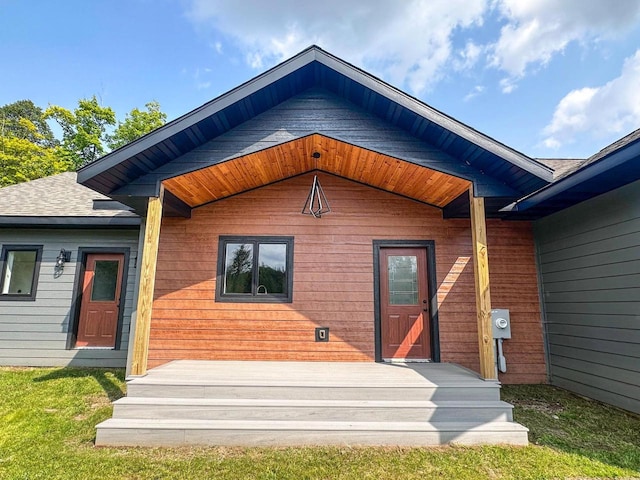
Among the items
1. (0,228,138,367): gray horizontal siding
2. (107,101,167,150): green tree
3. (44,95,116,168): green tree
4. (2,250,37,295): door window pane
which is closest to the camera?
(0,228,138,367): gray horizontal siding

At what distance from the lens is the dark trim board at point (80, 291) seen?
17.4 ft

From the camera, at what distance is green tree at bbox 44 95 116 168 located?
59.1 ft

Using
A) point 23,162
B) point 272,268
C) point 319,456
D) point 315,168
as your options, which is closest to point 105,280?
point 272,268

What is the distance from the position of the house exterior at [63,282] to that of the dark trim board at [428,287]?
4.11 metres

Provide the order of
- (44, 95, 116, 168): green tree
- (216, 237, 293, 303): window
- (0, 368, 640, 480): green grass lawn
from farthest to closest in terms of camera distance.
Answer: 1. (44, 95, 116, 168): green tree
2. (216, 237, 293, 303): window
3. (0, 368, 640, 480): green grass lawn

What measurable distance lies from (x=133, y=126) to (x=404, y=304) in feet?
71.2

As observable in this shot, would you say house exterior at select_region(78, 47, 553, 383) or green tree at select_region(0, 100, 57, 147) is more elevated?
green tree at select_region(0, 100, 57, 147)

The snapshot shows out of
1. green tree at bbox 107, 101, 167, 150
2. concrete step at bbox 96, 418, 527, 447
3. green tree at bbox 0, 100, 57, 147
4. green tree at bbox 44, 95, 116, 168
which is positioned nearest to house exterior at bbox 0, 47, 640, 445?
concrete step at bbox 96, 418, 527, 447

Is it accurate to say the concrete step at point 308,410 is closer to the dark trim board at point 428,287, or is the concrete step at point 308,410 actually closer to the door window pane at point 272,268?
the dark trim board at point 428,287

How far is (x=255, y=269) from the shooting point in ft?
15.9

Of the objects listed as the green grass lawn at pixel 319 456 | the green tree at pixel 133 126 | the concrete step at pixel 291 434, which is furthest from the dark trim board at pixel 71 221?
the green tree at pixel 133 126

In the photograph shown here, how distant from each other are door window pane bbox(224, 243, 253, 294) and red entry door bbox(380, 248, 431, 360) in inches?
83.4

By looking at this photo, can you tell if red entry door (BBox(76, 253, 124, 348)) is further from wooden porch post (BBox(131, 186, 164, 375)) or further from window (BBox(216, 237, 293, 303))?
wooden porch post (BBox(131, 186, 164, 375))

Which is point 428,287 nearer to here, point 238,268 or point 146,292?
point 238,268
